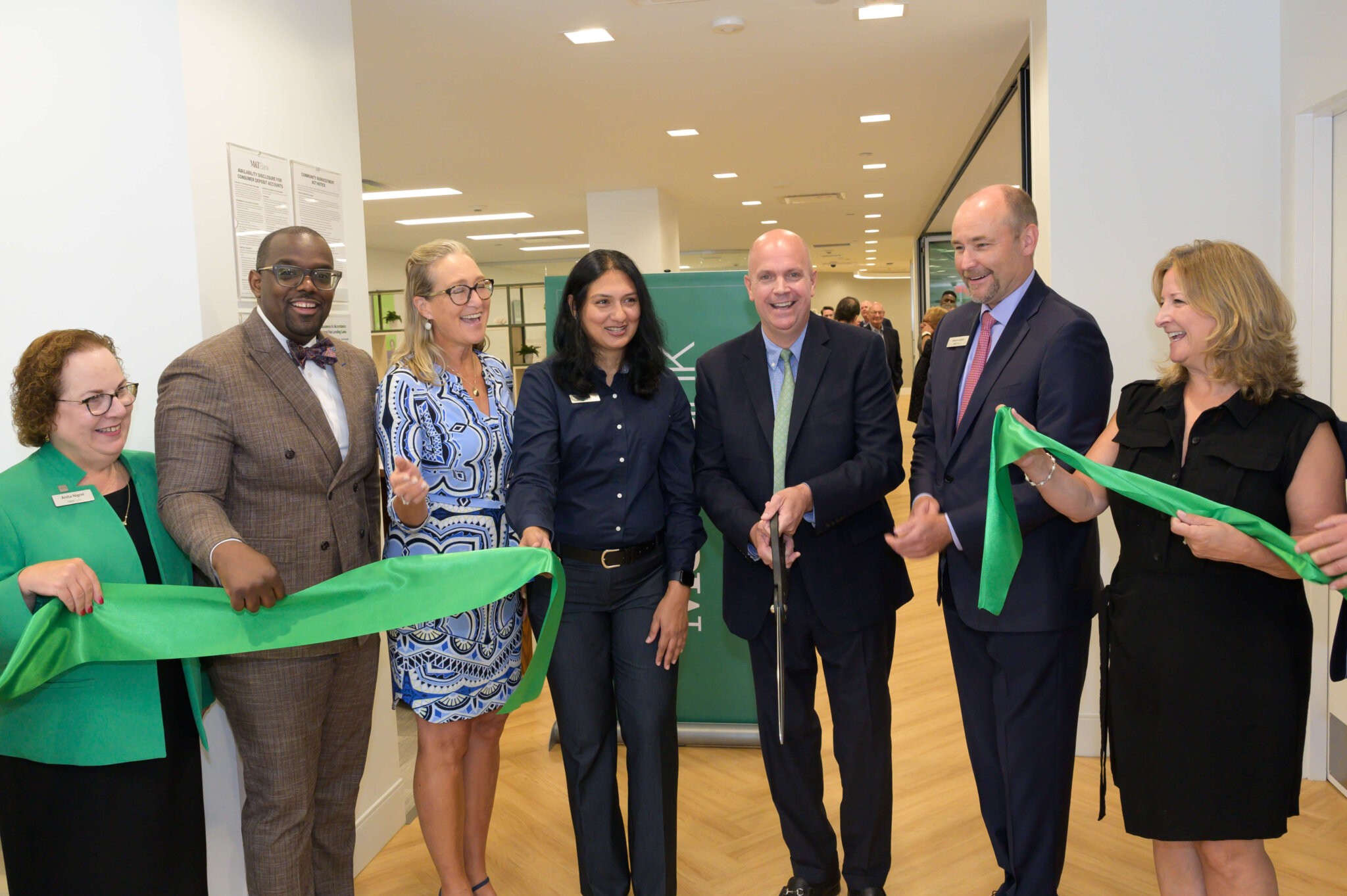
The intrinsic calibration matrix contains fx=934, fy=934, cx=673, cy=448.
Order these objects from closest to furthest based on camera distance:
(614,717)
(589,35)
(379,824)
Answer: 1. (614,717)
2. (379,824)
3. (589,35)

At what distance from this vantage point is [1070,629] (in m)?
2.48

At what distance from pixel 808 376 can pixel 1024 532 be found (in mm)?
726

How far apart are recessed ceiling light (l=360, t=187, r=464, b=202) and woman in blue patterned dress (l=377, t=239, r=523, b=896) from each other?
940cm

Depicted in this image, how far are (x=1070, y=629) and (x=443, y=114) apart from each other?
6807 mm

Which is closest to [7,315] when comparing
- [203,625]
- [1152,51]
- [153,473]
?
[153,473]

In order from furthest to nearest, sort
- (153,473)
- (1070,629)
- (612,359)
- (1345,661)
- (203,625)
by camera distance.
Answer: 1. (612,359)
2. (1070,629)
3. (153,473)
4. (203,625)
5. (1345,661)

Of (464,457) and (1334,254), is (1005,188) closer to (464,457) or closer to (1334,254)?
(464,457)

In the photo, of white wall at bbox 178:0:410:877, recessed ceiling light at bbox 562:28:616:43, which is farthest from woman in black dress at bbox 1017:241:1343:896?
recessed ceiling light at bbox 562:28:616:43

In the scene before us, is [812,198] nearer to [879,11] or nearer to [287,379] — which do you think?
[879,11]

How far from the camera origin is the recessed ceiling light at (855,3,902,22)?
536 cm

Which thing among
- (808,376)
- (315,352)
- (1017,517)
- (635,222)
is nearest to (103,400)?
(315,352)

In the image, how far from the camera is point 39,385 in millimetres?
2010

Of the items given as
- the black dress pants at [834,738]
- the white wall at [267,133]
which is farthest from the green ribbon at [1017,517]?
the white wall at [267,133]

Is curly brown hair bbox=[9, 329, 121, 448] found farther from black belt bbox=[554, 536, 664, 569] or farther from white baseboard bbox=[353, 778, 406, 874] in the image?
white baseboard bbox=[353, 778, 406, 874]
